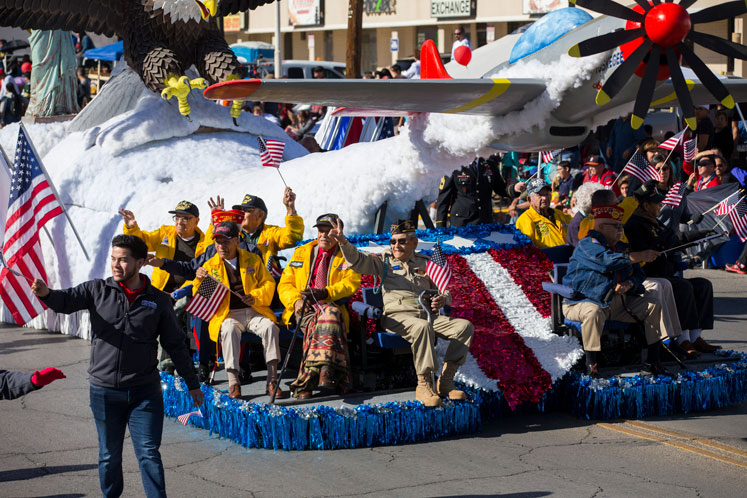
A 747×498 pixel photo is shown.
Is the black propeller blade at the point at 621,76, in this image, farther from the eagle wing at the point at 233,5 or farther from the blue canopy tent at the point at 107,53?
the blue canopy tent at the point at 107,53

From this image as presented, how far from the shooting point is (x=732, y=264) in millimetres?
13367

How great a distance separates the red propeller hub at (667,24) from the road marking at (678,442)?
8.67ft

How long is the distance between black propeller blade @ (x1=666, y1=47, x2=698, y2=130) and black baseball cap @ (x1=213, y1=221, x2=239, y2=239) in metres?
3.29

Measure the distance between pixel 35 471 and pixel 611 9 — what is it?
4.81 meters

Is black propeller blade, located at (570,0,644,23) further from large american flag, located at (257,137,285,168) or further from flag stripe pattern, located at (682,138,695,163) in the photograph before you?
flag stripe pattern, located at (682,138,695,163)

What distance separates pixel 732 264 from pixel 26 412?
963 cm

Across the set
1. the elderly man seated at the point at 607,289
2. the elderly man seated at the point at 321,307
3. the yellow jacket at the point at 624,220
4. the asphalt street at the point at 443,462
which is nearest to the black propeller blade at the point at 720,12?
the elderly man seated at the point at 607,289

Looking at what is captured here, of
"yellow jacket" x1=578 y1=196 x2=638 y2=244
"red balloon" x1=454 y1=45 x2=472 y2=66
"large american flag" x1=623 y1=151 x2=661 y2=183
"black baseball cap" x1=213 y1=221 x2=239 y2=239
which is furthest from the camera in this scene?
"red balloon" x1=454 y1=45 x2=472 y2=66

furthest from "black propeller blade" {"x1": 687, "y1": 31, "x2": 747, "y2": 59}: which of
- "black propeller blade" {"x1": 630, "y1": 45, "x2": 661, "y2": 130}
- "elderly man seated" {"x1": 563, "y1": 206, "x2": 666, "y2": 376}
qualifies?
"elderly man seated" {"x1": 563, "y1": 206, "x2": 666, "y2": 376}

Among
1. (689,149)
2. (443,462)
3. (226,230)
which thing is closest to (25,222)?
(226,230)

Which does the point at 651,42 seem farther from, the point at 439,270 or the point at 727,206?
the point at 727,206

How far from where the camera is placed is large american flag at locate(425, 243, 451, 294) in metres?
6.97

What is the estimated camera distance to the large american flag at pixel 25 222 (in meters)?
6.87

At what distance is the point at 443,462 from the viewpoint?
607cm
